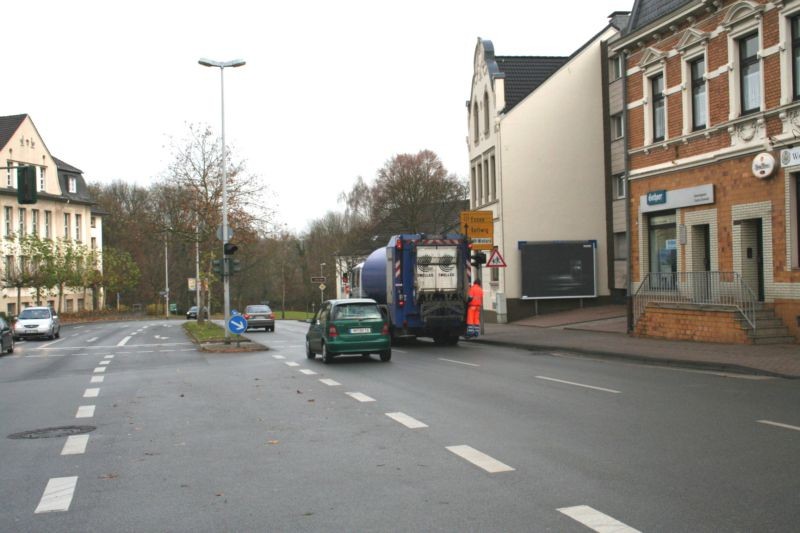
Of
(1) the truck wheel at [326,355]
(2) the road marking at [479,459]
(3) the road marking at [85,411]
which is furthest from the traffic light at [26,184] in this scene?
(2) the road marking at [479,459]

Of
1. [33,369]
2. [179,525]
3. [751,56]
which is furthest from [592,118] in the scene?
[179,525]

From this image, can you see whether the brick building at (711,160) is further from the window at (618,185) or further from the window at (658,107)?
the window at (618,185)

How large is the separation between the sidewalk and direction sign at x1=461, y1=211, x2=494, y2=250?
126 inches

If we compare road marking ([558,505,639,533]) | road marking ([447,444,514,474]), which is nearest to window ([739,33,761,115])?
road marking ([447,444,514,474])

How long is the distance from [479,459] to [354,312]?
12.1 meters

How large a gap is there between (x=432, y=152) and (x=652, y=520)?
61661 millimetres

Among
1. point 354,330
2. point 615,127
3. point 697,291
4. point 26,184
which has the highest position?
point 615,127

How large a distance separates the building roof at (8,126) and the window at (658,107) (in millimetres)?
59747

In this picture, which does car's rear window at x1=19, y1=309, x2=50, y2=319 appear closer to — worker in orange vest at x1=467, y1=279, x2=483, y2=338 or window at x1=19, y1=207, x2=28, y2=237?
worker in orange vest at x1=467, y1=279, x2=483, y2=338

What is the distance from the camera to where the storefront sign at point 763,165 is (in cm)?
1995

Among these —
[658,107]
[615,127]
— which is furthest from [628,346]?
[615,127]

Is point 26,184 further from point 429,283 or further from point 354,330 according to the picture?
point 429,283

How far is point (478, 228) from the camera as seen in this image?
29.2 m

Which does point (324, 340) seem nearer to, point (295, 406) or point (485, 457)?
point (295, 406)
